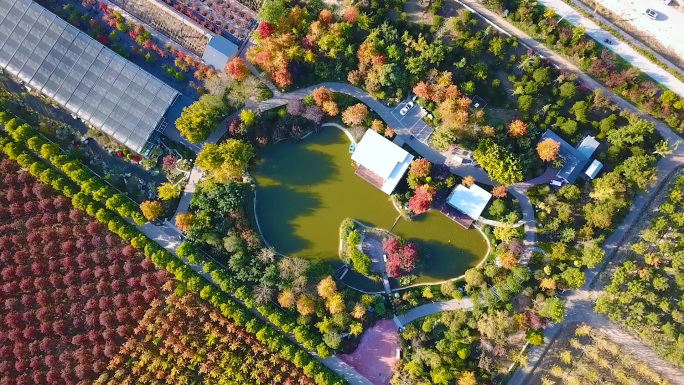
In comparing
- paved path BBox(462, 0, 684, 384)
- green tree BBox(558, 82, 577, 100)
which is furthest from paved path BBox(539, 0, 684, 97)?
green tree BBox(558, 82, 577, 100)

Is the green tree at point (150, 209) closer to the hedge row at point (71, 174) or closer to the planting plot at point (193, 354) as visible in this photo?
the hedge row at point (71, 174)

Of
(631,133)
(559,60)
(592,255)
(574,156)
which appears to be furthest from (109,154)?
(631,133)

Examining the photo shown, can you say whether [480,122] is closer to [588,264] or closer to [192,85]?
[588,264]

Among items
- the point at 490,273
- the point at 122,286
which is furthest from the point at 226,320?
the point at 490,273

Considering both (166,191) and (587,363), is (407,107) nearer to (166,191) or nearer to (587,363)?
(166,191)

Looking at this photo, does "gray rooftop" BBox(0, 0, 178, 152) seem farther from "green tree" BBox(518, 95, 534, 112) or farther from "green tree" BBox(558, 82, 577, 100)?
"green tree" BBox(558, 82, 577, 100)

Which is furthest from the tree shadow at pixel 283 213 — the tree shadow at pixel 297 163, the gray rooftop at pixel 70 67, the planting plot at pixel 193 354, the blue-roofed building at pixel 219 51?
the gray rooftop at pixel 70 67
